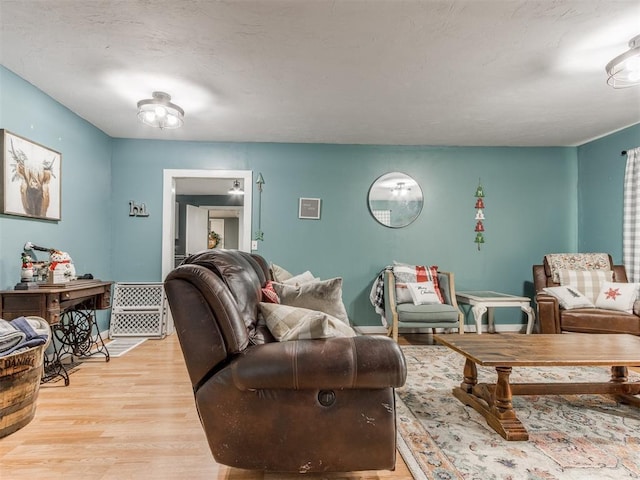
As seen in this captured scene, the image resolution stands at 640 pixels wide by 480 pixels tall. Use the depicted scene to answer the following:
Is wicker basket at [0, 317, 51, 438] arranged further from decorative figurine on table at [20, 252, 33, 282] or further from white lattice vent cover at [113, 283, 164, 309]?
white lattice vent cover at [113, 283, 164, 309]

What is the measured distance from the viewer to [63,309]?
106 inches

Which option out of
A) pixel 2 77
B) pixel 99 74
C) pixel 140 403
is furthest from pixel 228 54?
pixel 140 403

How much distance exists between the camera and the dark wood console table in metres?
2.49

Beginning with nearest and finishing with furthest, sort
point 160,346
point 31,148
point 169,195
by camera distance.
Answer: point 31,148, point 160,346, point 169,195

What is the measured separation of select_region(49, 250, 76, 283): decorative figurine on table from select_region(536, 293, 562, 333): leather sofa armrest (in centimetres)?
435

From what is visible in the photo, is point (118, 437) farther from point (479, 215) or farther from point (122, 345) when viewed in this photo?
point (479, 215)

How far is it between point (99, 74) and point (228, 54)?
111cm

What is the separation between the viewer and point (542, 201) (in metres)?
4.68

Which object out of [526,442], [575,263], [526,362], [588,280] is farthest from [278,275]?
[575,263]

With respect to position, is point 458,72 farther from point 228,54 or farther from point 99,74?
point 99,74

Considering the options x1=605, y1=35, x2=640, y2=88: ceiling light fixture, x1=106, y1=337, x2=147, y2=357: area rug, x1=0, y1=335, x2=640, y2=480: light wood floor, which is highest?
x1=605, y1=35, x2=640, y2=88: ceiling light fixture

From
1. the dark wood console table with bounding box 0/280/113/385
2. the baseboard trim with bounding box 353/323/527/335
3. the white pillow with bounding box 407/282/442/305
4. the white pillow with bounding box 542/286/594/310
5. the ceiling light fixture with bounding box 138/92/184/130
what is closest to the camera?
the dark wood console table with bounding box 0/280/113/385

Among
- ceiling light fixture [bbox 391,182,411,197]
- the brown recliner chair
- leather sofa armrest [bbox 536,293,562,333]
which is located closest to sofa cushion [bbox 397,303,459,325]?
leather sofa armrest [bbox 536,293,562,333]

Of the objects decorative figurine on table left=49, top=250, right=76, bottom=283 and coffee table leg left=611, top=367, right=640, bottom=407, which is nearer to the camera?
coffee table leg left=611, top=367, right=640, bottom=407
